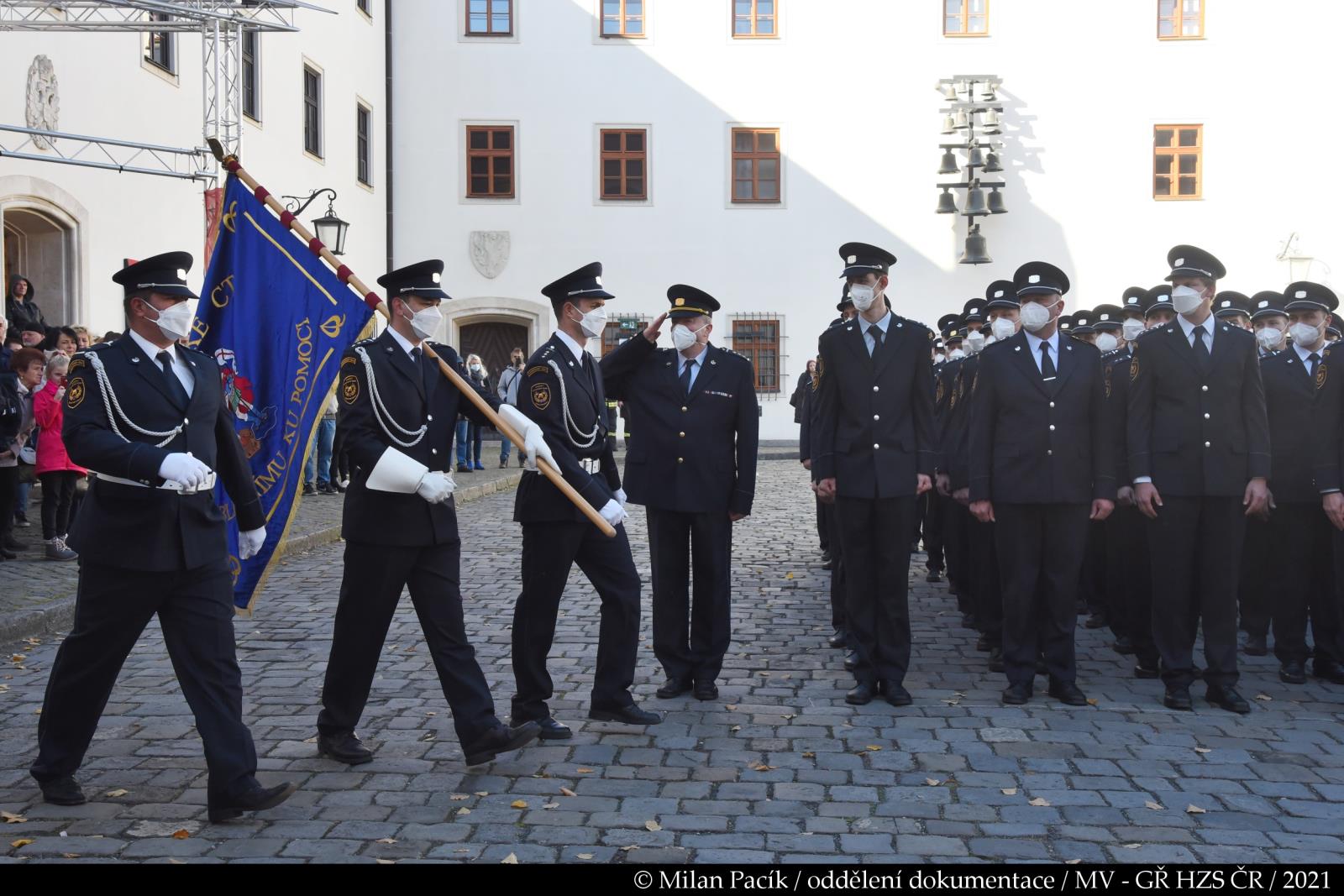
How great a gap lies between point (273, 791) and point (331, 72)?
80.2 ft

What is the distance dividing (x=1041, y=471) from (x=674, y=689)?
7.09 feet

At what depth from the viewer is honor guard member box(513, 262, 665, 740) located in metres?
6.41

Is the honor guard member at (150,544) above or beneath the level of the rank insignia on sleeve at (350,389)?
beneath

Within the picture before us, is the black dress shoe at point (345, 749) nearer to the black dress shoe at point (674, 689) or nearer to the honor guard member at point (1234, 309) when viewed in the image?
the black dress shoe at point (674, 689)

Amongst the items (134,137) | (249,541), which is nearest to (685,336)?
(249,541)

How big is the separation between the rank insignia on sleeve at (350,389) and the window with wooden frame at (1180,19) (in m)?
29.3

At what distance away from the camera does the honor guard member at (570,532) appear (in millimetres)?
6414

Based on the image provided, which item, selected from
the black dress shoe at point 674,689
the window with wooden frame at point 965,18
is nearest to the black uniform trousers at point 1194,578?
the black dress shoe at point 674,689

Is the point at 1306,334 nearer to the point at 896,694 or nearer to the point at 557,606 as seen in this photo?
the point at 896,694

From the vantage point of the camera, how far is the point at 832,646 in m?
8.62

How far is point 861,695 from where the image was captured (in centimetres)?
706

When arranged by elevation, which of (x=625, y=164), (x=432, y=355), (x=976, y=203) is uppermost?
(x=625, y=164)

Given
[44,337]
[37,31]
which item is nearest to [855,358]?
[44,337]

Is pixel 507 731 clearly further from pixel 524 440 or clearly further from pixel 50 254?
pixel 50 254
